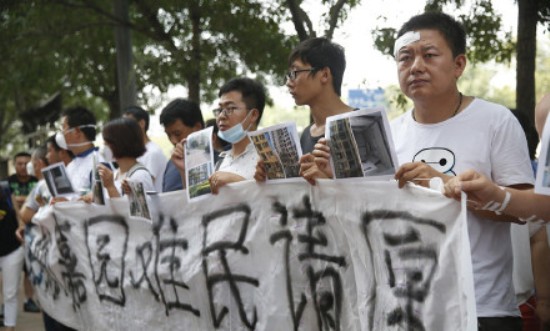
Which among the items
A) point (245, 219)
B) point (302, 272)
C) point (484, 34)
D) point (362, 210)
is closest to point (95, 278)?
point (245, 219)

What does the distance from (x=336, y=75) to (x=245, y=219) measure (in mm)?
869

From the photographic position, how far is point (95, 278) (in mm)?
6148

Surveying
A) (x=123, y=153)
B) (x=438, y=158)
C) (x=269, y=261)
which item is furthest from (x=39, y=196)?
(x=438, y=158)

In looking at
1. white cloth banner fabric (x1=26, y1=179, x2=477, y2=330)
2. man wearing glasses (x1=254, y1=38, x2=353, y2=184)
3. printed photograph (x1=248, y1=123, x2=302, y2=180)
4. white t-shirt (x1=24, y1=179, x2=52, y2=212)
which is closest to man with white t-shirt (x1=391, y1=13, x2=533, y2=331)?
white cloth banner fabric (x1=26, y1=179, x2=477, y2=330)

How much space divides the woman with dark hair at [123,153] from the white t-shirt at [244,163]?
3.54 ft

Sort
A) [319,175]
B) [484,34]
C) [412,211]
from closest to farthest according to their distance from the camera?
[412,211] < [319,175] < [484,34]

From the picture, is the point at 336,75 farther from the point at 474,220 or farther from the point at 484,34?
the point at 484,34

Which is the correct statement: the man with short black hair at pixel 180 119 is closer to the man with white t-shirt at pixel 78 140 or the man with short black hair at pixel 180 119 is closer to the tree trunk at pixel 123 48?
the man with white t-shirt at pixel 78 140

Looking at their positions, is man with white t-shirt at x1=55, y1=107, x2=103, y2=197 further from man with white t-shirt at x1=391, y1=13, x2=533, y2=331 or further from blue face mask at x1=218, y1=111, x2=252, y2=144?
man with white t-shirt at x1=391, y1=13, x2=533, y2=331

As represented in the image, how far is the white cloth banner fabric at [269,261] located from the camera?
3.25 meters

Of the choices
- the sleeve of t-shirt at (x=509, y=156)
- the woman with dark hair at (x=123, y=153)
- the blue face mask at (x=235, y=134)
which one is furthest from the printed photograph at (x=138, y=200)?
the sleeve of t-shirt at (x=509, y=156)

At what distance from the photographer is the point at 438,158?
3.23 meters

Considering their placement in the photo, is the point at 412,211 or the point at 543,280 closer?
the point at 412,211

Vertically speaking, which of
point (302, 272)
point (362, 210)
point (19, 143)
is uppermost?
point (362, 210)
